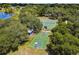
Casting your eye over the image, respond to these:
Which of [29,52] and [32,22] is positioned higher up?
[32,22]

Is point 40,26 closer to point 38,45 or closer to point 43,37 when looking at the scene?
point 43,37

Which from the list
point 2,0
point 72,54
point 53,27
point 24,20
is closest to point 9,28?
point 24,20

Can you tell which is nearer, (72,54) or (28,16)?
(72,54)

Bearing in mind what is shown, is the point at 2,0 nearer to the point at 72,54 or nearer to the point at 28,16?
the point at 28,16

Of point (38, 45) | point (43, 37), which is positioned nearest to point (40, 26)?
point (43, 37)

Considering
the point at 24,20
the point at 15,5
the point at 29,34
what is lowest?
the point at 29,34
